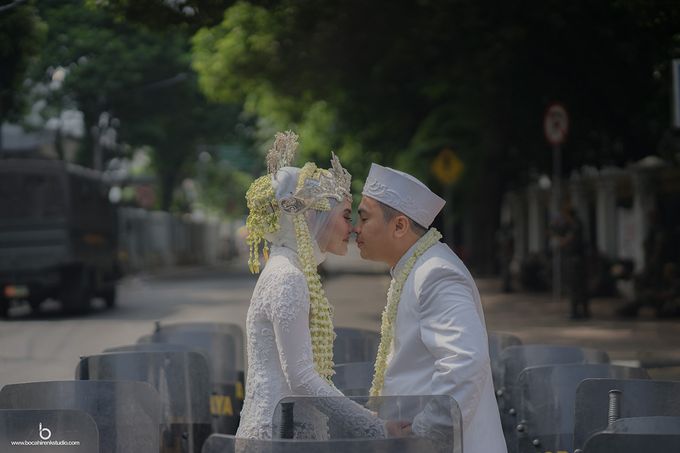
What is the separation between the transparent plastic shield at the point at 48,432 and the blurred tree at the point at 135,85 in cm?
922

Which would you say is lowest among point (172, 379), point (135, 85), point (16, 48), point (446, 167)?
point (172, 379)

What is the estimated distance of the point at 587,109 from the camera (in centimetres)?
2211

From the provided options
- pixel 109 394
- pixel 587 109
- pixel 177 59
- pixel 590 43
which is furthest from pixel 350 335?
pixel 177 59

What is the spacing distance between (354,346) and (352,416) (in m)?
3.83

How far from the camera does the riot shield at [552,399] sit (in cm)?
603

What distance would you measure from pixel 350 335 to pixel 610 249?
2226 centimetres

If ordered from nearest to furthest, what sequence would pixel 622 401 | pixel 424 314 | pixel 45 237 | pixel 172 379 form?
pixel 424 314 < pixel 622 401 < pixel 172 379 < pixel 45 237

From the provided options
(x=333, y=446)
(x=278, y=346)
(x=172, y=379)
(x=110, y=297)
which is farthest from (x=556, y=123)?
(x=333, y=446)

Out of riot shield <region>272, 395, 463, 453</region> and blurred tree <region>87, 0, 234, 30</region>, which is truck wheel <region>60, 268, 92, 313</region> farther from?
riot shield <region>272, 395, 463, 453</region>

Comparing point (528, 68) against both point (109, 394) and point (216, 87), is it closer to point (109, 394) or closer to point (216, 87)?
point (216, 87)

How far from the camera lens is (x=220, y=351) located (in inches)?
323

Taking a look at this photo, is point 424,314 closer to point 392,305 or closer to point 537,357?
point 392,305

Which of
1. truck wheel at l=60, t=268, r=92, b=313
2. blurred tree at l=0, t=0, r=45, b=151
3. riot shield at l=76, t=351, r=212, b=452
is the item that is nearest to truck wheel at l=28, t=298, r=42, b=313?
truck wheel at l=60, t=268, r=92, b=313

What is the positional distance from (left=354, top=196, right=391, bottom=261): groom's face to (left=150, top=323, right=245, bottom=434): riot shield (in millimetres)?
3556
